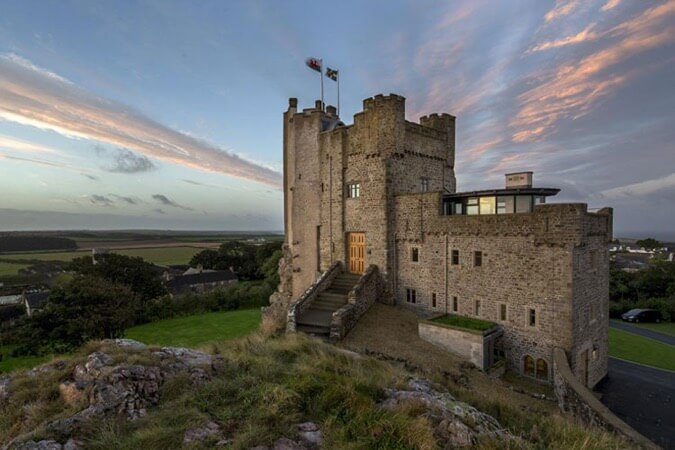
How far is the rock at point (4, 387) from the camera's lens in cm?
780

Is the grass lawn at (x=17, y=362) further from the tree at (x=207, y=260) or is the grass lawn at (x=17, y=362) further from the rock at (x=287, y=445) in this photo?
the tree at (x=207, y=260)

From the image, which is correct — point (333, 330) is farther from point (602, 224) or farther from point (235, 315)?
point (235, 315)

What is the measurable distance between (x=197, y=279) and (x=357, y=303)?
55.2 m

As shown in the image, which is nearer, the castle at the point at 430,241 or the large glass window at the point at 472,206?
the castle at the point at 430,241

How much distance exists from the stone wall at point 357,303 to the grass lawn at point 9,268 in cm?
8301

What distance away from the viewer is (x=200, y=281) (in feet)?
215

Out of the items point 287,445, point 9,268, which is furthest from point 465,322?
point 9,268

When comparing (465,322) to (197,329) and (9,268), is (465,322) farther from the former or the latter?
(9,268)

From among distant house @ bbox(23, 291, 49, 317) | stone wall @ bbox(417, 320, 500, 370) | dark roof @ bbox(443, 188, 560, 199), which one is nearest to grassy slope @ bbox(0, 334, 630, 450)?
stone wall @ bbox(417, 320, 500, 370)

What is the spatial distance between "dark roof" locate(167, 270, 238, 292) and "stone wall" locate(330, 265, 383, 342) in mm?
49642

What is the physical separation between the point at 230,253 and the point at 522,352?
73.9 metres

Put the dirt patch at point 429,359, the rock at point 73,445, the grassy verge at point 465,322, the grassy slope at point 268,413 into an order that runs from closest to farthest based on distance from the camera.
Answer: the rock at point 73,445 → the grassy slope at point 268,413 → the dirt patch at point 429,359 → the grassy verge at point 465,322

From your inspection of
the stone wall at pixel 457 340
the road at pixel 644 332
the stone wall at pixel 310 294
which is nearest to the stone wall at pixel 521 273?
the stone wall at pixel 457 340

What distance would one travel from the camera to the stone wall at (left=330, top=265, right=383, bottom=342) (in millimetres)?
16594
